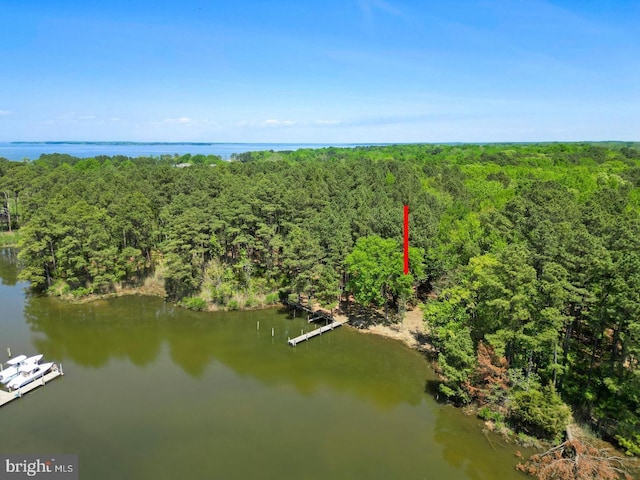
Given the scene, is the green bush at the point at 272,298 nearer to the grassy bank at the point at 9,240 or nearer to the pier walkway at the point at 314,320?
the pier walkway at the point at 314,320

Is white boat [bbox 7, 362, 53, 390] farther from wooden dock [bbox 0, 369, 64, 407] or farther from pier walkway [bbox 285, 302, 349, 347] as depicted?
pier walkway [bbox 285, 302, 349, 347]

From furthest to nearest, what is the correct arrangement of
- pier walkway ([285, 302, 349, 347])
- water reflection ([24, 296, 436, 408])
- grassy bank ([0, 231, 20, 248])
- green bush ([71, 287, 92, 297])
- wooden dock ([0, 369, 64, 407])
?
grassy bank ([0, 231, 20, 248])
green bush ([71, 287, 92, 297])
pier walkway ([285, 302, 349, 347])
water reflection ([24, 296, 436, 408])
wooden dock ([0, 369, 64, 407])

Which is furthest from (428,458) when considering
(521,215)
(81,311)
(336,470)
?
(81,311)

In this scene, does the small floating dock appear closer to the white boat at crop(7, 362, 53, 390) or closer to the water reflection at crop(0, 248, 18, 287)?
the white boat at crop(7, 362, 53, 390)

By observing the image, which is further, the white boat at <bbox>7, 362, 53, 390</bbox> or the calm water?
the white boat at <bbox>7, 362, 53, 390</bbox>

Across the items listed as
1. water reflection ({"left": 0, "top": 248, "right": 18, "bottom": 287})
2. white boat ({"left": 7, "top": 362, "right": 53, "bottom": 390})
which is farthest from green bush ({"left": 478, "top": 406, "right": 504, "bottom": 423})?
water reflection ({"left": 0, "top": 248, "right": 18, "bottom": 287})

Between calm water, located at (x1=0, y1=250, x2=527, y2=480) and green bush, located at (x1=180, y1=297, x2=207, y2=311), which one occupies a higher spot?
green bush, located at (x1=180, y1=297, x2=207, y2=311)

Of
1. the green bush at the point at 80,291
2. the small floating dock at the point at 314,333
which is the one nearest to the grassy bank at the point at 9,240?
the green bush at the point at 80,291

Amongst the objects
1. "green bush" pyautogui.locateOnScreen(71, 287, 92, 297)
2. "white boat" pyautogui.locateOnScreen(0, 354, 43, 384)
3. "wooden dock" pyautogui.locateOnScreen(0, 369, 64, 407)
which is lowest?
"wooden dock" pyautogui.locateOnScreen(0, 369, 64, 407)

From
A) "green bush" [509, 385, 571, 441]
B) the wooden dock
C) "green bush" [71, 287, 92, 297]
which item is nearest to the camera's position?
"green bush" [509, 385, 571, 441]
